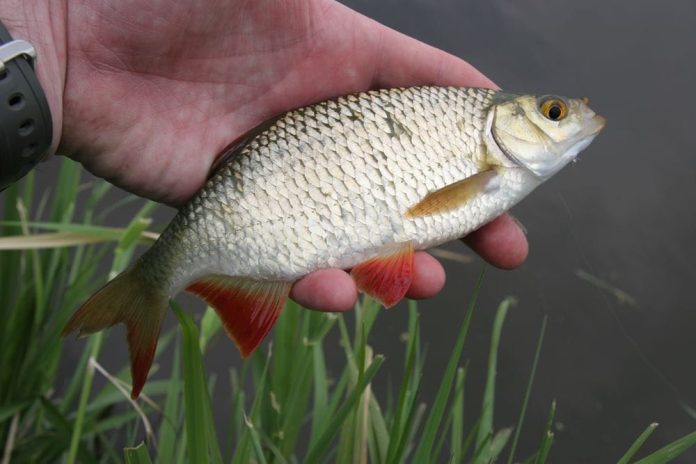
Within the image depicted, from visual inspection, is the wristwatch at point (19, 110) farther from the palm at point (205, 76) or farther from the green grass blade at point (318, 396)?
the green grass blade at point (318, 396)

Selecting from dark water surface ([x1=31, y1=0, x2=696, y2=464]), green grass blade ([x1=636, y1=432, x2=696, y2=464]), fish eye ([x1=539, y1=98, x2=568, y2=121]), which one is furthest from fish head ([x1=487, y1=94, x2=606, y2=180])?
dark water surface ([x1=31, y1=0, x2=696, y2=464])

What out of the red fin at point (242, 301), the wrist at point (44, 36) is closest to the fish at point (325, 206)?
the red fin at point (242, 301)

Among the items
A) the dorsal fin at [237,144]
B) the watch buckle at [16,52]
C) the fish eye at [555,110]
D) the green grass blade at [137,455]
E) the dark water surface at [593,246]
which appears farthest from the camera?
the dark water surface at [593,246]

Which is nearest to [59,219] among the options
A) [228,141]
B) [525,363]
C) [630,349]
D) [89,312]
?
[228,141]

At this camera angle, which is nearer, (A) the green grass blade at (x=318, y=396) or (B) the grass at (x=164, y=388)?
(B) the grass at (x=164, y=388)

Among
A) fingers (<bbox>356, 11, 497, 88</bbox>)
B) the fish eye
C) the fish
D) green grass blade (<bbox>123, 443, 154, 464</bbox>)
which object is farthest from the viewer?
fingers (<bbox>356, 11, 497, 88</bbox>)

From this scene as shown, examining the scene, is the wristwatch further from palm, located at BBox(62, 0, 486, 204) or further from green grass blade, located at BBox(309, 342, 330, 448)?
green grass blade, located at BBox(309, 342, 330, 448)

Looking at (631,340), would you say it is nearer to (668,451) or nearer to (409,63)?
(409,63)

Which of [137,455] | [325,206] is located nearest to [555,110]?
[325,206]

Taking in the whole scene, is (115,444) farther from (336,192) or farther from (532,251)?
(532,251)
